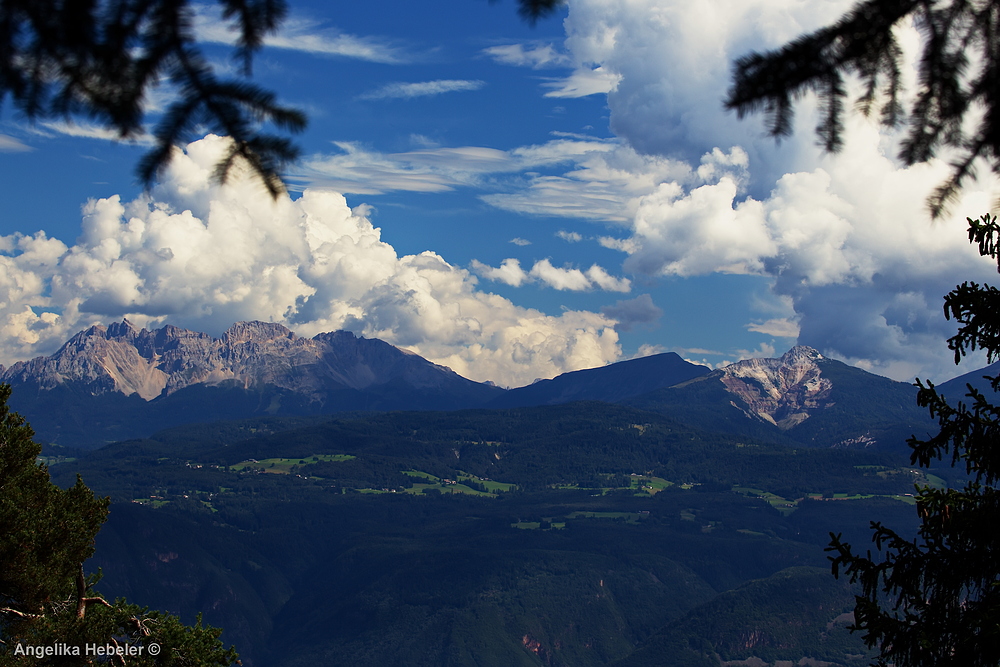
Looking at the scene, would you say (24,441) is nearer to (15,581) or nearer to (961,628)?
(15,581)

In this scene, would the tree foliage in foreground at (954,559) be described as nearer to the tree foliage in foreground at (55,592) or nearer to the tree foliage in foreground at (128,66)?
the tree foliage in foreground at (128,66)

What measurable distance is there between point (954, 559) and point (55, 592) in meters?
25.2

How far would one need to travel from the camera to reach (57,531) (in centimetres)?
2673

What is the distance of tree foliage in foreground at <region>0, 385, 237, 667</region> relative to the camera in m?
24.4

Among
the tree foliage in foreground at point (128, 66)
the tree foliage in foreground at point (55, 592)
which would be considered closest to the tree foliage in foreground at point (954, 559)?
the tree foliage in foreground at point (128, 66)

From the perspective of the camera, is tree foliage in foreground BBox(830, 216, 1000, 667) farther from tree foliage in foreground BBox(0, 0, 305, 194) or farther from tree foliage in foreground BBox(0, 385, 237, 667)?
tree foliage in foreground BBox(0, 385, 237, 667)

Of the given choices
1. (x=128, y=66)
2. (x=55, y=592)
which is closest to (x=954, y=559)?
(x=128, y=66)

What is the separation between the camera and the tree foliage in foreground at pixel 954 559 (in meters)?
14.9

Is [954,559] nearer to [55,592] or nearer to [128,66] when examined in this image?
[128,66]

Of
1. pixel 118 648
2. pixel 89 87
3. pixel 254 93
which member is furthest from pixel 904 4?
pixel 118 648

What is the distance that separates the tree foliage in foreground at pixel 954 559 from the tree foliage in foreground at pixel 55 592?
21297 millimetres

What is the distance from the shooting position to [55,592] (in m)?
26.3

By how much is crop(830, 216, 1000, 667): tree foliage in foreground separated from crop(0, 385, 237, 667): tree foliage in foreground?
21297 mm

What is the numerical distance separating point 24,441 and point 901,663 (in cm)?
2653
